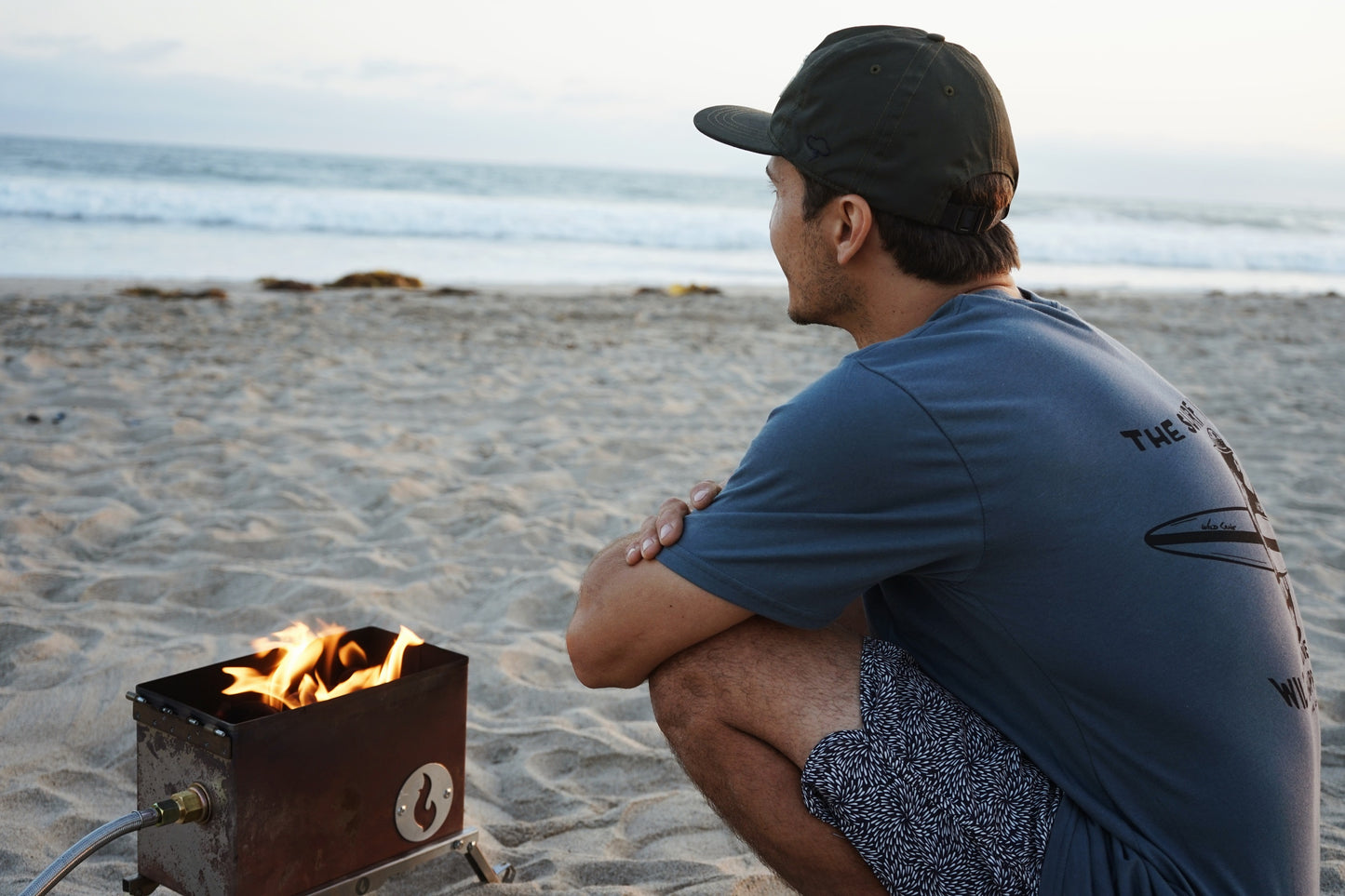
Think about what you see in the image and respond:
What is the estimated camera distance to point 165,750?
5.74ft

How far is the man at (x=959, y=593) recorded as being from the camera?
54.1 inches

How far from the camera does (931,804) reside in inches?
58.4

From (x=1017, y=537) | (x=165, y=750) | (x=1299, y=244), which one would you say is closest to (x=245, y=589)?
(x=165, y=750)

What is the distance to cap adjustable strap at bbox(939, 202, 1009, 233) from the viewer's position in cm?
162

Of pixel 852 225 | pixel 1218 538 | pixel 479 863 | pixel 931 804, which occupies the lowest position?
pixel 479 863

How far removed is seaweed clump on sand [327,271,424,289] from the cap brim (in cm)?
829

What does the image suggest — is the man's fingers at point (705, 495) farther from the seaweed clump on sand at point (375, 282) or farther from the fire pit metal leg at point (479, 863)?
the seaweed clump on sand at point (375, 282)

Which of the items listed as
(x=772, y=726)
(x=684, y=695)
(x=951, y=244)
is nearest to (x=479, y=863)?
(x=684, y=695)

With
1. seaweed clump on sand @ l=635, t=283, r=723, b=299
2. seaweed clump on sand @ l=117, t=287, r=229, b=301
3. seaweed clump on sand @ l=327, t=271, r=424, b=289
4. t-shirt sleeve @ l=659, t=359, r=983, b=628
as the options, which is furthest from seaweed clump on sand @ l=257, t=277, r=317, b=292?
t-shirt sleeve @ l=659, t=359, r=983, b=628

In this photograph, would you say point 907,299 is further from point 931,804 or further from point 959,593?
point 931,804

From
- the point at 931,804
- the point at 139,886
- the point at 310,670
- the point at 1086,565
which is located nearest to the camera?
the point at 1086,565

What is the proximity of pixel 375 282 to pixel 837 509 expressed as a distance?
920 cm

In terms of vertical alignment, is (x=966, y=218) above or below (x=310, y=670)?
above

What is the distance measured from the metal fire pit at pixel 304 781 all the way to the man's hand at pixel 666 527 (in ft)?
1.61
